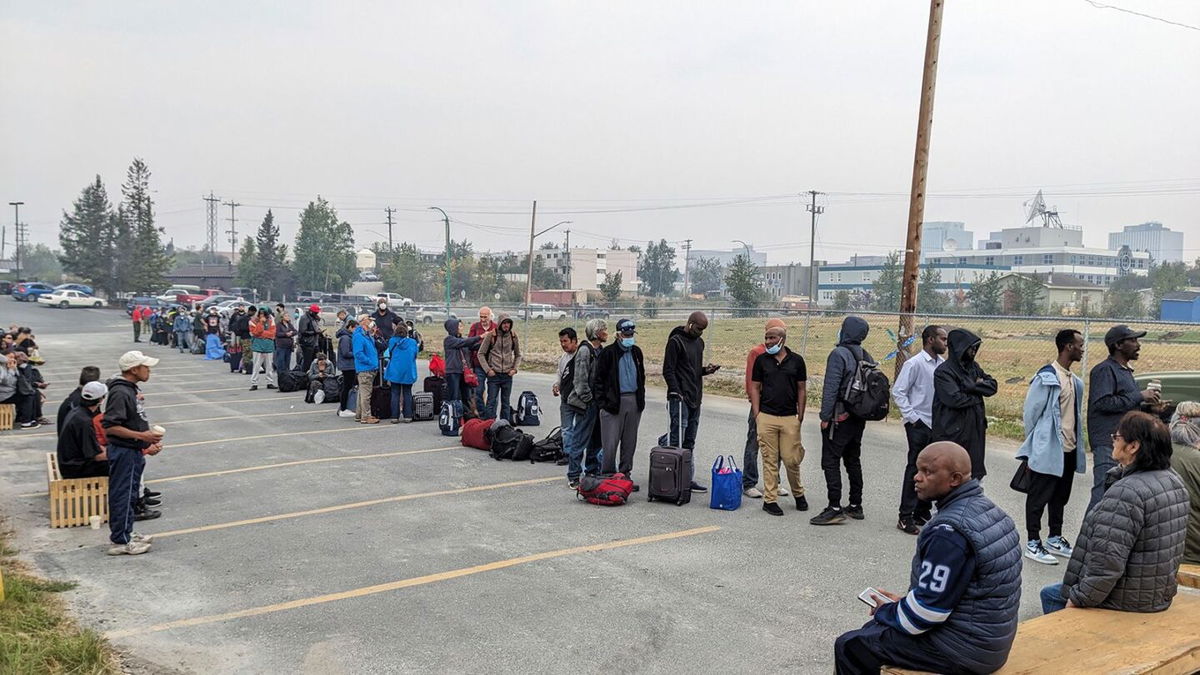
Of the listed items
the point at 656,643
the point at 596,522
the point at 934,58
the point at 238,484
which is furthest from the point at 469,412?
the point at 934,58

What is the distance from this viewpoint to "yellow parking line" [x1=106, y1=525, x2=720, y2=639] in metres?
5.74

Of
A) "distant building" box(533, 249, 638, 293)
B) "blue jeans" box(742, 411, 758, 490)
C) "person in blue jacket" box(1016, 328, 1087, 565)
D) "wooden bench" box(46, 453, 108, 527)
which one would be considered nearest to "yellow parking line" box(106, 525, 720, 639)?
"blue jeans" box(742, 411, 758, 490)

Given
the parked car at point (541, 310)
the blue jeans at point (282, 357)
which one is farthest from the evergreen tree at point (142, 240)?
the blue jeans at point (282, 357)

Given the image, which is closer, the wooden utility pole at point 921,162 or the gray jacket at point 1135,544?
the gray jacket at point 1135,544

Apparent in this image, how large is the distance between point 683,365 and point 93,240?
3601 inches

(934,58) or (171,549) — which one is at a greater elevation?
(934,58)

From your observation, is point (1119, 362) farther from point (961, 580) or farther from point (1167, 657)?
point (961, 580)

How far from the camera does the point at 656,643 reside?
5469 mm

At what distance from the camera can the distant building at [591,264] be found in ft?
479

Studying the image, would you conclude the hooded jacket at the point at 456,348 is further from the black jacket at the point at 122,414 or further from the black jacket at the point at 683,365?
the black jacket at the point at 122,414

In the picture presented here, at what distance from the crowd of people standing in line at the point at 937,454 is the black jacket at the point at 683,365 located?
0.02m

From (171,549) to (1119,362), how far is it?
321 inches

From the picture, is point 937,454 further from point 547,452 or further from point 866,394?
point 547,452

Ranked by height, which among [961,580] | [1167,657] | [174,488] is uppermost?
[961,580]
